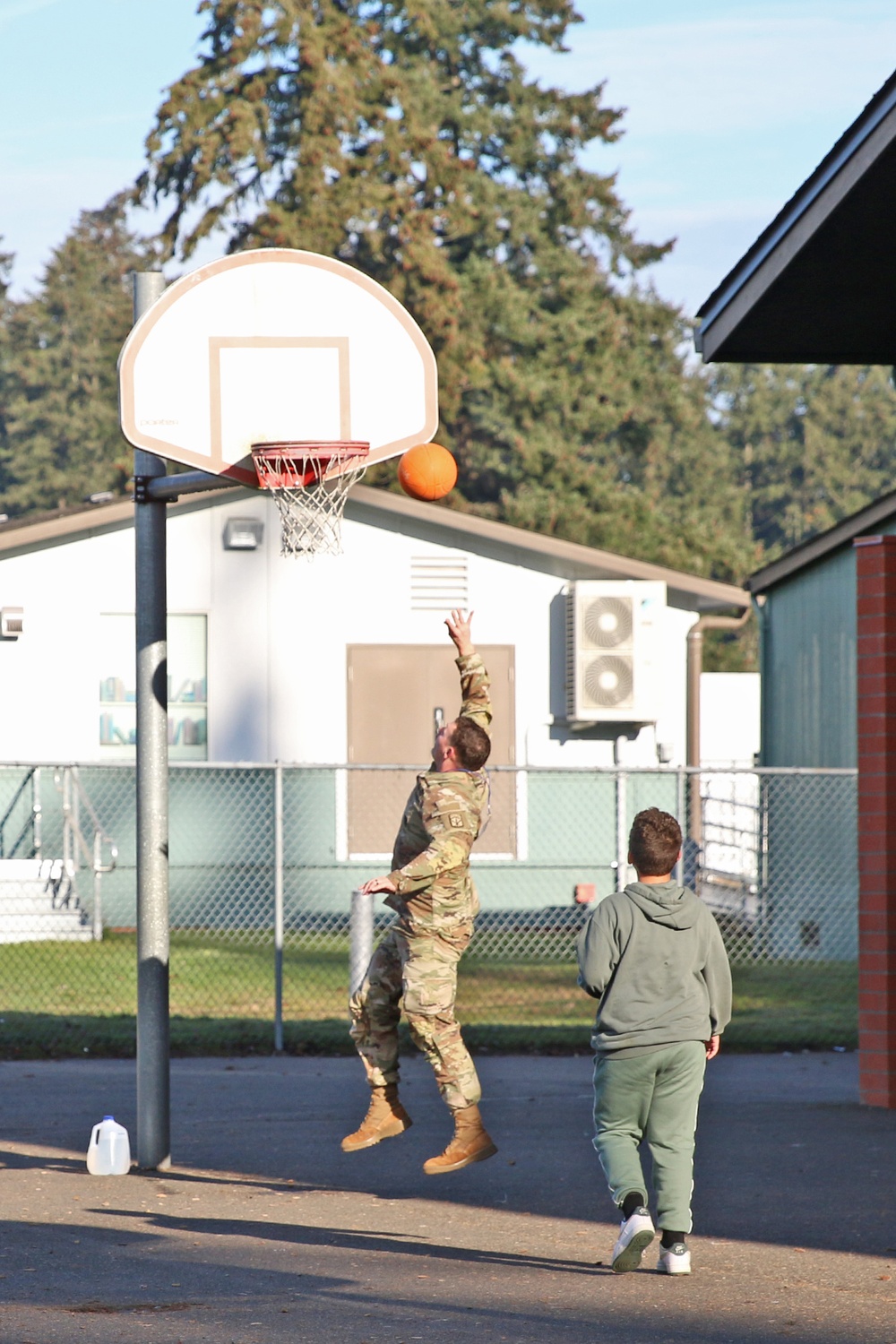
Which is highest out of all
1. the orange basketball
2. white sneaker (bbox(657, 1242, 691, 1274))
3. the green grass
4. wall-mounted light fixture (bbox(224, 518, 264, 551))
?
wall-mounted light fixture (bbox(224, 518, 264, 551))

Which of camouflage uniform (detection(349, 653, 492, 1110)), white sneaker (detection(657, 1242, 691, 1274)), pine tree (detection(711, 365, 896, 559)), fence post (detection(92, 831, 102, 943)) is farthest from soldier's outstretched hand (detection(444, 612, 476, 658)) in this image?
pine tree (detection(711, 365, 896, 559))

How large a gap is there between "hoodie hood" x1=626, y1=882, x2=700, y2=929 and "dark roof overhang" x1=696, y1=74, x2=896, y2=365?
325 cm

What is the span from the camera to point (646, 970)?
6.36 m

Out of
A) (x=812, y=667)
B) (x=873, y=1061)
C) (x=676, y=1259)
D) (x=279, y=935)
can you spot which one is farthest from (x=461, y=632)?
(x=812, y=667)

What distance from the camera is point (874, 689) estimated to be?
10.0 meters

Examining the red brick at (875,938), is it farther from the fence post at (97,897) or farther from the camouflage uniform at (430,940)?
the fence post at (97,897)

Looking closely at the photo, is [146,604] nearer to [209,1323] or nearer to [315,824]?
[209,1323]

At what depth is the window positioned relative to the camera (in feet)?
64.1

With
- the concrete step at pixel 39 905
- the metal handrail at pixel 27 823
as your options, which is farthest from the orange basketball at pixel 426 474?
the metal handrail at pixel 27 823

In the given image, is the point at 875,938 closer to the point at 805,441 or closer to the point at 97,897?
the point at 97,897

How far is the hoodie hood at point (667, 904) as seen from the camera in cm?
638

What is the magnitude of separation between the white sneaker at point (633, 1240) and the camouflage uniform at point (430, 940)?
1.63 meters

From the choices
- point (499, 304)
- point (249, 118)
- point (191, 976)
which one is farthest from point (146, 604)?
point (499, 304)

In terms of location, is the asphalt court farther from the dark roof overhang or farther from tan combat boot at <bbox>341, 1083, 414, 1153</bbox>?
the dark roof overhang
